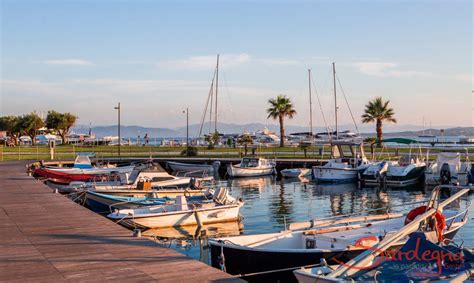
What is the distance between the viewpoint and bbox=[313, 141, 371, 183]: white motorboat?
46.7 m

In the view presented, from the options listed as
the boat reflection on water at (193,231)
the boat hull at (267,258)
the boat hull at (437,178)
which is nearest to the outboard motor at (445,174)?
the boat hull at (437,178)

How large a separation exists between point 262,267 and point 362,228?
4.53 m

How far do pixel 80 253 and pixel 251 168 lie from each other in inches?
1555

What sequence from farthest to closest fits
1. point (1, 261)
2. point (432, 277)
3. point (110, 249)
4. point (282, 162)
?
point (282, 162)
point (110, 249)
point (1, 261)
point (432, 277)

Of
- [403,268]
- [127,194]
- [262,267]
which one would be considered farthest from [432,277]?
[127,194]

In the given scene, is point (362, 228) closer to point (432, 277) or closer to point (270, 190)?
point (432, 277)

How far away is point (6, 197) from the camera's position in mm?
25844

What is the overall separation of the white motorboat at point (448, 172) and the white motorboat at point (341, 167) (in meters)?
5.38

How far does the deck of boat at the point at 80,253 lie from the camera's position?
1105 centimetres

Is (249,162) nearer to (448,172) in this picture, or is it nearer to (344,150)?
(344,150)

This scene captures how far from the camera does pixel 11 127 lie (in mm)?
114375

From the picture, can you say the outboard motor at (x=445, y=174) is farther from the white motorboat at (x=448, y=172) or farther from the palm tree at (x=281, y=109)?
the palm tree at (x=281, y=109)

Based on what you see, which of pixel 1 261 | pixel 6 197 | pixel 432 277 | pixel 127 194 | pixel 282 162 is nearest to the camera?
pixel 432 277

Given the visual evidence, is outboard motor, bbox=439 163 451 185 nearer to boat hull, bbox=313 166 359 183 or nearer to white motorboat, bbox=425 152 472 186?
white motorboat, bbox=425 152 472 186
